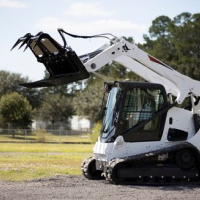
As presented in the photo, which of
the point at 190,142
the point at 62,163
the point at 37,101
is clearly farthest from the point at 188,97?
the point at 37,101

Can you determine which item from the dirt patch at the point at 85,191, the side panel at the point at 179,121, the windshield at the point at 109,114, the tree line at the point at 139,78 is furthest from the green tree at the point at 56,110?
the dirt patch at the point at 85,191

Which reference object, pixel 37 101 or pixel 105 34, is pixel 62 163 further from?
pixel 37 101

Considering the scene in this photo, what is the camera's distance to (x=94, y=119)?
8175cm

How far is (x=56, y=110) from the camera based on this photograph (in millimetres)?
101188

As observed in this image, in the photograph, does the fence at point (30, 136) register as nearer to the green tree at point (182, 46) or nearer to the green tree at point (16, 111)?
the green tree at point (16, 111)

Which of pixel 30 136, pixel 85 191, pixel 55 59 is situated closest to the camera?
pixel 85 191

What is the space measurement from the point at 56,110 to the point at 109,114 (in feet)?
277

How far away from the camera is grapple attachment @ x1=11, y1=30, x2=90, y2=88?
16.2m

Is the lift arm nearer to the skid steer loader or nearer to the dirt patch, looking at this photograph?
the skid steer loader

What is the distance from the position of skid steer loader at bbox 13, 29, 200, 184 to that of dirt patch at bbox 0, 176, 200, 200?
1.99ft

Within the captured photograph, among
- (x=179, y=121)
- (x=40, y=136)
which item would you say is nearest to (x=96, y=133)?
(x=40, y=136)

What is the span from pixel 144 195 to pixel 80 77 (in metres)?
3.83

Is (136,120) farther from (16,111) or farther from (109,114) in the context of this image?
(16,111)

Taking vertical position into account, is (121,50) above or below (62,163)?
above
